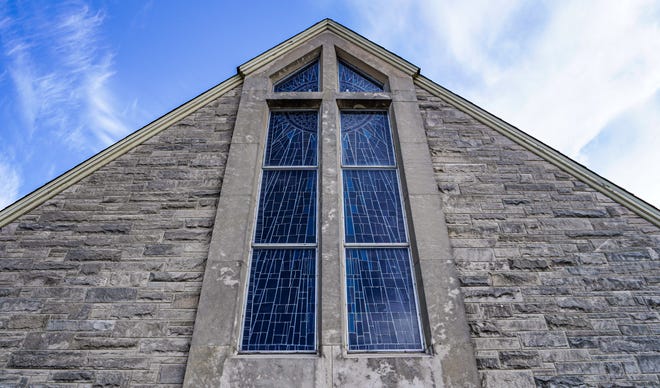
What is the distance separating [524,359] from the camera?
335 centimetres

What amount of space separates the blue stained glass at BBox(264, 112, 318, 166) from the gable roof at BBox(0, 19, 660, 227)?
92 cm

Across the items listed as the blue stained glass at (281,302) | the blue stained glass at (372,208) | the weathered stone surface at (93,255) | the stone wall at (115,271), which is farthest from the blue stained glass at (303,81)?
the weathered stone surface at (93,255)

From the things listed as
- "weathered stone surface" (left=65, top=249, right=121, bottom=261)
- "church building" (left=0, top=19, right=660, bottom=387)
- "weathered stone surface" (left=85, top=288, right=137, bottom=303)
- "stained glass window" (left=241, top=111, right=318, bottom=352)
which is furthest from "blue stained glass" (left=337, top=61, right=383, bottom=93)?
"weathered stone surface" (left=85, top=288, right=137, bottom=303)

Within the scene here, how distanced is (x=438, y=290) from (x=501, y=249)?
0.83m

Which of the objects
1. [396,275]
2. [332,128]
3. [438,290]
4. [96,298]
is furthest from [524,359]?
[96,298]

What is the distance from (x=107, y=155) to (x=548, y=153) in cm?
520

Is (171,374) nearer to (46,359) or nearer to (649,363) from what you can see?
(46,359)

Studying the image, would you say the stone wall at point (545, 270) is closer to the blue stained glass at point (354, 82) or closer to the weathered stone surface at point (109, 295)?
the blue stained glass at point (354, 82)

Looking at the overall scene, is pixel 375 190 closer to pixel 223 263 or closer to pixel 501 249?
pixel 501 249

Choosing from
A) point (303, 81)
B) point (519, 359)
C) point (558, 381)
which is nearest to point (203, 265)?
point (519, 359)

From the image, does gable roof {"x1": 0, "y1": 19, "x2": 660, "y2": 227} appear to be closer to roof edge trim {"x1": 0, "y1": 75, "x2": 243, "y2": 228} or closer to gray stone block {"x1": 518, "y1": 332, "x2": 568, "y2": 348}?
roof edge trim {"x1": 0, "y1": 75, "x2": 243, "y2": 228}

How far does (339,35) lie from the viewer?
6.54m

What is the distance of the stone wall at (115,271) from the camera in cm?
335

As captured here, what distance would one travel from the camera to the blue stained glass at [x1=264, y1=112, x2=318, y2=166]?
5.10 m
